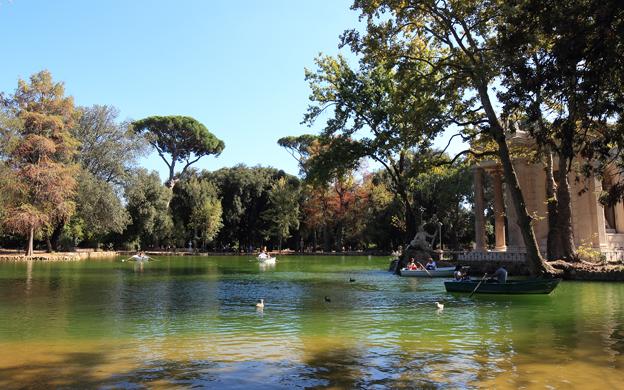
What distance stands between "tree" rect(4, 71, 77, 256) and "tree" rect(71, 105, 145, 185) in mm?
5752

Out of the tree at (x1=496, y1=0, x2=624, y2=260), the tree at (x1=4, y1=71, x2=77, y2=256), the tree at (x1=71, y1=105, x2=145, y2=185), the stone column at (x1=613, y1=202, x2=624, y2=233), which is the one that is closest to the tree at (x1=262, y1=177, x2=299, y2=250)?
the tree at (x1=71, y1=105, x2=145, y2=185)

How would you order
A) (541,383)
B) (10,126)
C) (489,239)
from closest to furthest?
1. (541,383)
2. (10,126)
3. (489,239)

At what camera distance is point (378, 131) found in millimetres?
39125

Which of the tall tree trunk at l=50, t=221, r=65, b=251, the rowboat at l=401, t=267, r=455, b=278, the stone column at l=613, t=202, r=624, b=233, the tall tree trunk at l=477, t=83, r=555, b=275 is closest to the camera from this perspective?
the tall tree trunk at l=477, t=83, r=555, b=275

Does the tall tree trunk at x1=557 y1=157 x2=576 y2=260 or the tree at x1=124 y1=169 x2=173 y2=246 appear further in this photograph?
the tree at x1=124 y1=169 x2=173 y2=246

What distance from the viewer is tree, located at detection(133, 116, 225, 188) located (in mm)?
74562

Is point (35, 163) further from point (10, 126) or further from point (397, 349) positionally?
point (397, 349)

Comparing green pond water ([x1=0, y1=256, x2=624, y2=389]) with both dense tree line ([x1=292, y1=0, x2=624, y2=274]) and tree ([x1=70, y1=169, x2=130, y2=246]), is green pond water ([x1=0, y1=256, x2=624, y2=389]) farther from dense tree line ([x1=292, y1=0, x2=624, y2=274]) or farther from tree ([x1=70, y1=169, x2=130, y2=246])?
tree ([x1=70, y1=169, x2=130, y2=246])

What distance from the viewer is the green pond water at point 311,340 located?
29.0 feet

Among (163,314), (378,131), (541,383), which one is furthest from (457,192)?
(541,383)

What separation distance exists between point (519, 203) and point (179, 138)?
59978 millimetres

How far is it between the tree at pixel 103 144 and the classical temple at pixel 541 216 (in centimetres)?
3787

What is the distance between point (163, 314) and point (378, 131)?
85.9ft

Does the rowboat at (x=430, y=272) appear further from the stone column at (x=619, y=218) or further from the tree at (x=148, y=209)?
Answer: the tree at (x=148, y=209)
